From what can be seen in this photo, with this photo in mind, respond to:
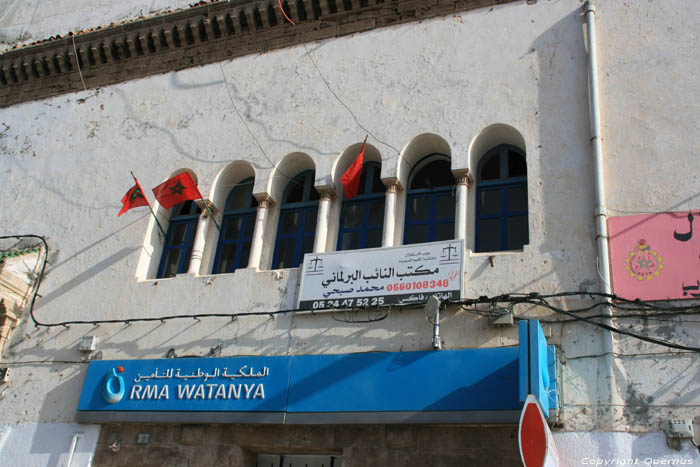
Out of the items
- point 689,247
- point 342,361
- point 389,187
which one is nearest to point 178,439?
point 342,361

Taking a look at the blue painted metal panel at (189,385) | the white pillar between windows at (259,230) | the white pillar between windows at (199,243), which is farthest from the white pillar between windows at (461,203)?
the white pillar between windows at (199,243)

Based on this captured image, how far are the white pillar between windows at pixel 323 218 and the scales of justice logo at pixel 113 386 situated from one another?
9.45ft

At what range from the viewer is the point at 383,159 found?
916 cm

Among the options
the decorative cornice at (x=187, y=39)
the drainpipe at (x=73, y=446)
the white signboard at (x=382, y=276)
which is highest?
the decorative cornice at (x=187, y=39)

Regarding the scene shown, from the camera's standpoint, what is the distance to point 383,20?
10.4 metres

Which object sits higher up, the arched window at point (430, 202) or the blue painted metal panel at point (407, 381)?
the arched window at point (430, 202)

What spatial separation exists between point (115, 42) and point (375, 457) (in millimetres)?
8370

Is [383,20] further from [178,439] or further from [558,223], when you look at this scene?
[178,439]

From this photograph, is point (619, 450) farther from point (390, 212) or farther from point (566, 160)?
point (390, 212)

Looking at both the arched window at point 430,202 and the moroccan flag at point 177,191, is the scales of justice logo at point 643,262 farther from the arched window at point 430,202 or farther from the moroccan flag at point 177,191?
the moroccan flag at point 177,191

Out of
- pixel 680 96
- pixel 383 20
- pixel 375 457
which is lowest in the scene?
pixel 375 457

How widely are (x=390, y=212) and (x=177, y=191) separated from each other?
307 cm

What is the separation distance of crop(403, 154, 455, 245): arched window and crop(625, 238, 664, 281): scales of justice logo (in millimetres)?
2147

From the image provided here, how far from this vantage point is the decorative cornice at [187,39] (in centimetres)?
1052
